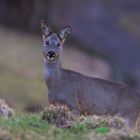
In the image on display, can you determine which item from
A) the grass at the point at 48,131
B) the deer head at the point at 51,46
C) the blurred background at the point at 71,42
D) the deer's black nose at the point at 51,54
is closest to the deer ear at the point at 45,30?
the deer head at the point at 51,46

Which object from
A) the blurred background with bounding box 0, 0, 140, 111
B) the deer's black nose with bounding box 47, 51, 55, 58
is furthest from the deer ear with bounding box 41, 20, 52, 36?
the blurred background with bounding box 0, 0, 140, 111

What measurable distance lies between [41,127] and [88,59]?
30.4 meters

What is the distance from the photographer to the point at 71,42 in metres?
46.4

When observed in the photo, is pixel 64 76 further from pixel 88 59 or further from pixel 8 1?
pixel 8 1

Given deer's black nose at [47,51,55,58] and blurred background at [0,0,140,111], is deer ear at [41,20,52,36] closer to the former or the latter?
deer's black nose at [47,51,55,58]

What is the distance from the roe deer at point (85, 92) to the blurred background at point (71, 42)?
38.8 ft

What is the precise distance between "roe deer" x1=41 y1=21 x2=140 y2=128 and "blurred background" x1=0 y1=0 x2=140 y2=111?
11.8 metres

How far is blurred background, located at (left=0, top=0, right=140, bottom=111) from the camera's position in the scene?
1371 inches

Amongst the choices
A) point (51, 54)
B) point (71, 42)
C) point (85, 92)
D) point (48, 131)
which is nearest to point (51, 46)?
point (51, 54)

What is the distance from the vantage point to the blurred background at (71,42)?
34.8 m

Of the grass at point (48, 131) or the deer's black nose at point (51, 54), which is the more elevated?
the deer's black nose at point (51, 54)

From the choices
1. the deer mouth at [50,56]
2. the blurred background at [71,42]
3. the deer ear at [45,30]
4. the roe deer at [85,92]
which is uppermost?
the deer ear at [45,30]

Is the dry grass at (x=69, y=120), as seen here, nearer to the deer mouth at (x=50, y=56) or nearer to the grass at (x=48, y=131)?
the grass at (x=48, y=131)

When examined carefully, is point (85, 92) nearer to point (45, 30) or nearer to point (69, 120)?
point (45, 30)
